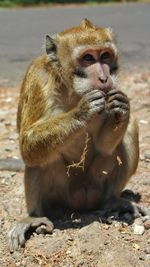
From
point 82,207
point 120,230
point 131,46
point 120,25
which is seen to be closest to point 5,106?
point 82,207

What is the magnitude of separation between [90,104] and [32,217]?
136 centimetres

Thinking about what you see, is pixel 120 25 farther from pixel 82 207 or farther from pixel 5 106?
pixel 82 207

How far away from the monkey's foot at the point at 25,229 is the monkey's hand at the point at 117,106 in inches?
45.6

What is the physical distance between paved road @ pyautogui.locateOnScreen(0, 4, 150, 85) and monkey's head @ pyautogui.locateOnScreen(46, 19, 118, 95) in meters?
5.23

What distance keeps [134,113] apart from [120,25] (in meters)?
11.1

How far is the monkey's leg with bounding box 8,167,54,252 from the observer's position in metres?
5.68

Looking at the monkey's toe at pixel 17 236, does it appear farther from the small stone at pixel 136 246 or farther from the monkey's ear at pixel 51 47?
the monkey's ear at pixel 51 47

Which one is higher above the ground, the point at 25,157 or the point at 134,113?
the point at 25,157

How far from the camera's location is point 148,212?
19.9 ft

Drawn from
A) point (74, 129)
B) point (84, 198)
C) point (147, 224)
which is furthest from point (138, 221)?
point (74, 129)

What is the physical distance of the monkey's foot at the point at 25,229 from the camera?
5.66 meters

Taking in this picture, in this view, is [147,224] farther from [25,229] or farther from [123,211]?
[25,229]

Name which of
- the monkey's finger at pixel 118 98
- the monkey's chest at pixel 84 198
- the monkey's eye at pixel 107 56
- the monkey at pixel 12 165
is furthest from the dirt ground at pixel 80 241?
the monkey's eye at pixel 107 56

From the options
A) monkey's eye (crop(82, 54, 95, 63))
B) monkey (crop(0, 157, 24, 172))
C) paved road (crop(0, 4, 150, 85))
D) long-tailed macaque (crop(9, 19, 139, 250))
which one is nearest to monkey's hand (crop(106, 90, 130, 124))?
long-tailed macaque (crop(9, 19, 139, 250))
